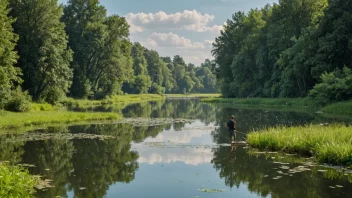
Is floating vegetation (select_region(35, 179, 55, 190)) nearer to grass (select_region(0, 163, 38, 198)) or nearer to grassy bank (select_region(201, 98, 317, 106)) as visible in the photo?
grass (select_region(0, 163, 38, 198))

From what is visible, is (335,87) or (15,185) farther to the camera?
(335,87)

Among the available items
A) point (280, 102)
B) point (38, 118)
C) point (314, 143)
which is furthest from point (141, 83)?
point (314, 143)

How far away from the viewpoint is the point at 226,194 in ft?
42.6

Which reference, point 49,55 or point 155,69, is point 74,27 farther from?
point 155,69

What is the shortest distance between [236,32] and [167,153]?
82.5 meters

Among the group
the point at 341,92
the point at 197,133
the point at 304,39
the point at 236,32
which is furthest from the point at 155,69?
the point at 197,133

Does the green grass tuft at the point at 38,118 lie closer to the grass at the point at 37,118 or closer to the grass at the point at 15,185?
the grass at the point at 37,118

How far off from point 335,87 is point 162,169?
34.9 m

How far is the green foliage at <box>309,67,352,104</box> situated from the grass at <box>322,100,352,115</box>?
146 cm

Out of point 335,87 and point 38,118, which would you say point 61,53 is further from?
point 335,87

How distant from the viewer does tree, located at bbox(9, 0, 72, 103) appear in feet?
174

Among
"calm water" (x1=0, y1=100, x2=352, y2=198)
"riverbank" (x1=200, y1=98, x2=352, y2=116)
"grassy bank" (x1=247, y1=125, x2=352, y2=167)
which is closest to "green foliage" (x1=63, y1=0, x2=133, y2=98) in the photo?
"riverbank" (x1=200, y1=98, x2=352, y2=116)

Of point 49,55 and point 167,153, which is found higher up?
point 49,55

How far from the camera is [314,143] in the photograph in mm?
18547
